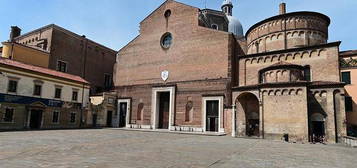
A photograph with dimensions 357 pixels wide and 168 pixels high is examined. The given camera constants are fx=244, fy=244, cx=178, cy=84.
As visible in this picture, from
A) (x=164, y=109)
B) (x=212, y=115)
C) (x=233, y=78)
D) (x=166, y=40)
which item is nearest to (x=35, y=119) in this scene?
(x=164, y=109)

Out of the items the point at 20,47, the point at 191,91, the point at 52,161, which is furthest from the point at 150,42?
the point at 52,161

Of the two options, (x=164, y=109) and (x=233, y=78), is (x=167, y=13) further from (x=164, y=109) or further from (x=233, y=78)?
(x=233, y=78)

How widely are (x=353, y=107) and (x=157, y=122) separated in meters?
22.1

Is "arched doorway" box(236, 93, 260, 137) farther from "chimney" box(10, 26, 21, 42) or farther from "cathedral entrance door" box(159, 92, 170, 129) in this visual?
"chimney" box(10, 26, 21, 42)

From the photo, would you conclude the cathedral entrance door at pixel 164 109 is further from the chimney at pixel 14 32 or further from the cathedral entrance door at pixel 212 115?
the chimney at pixel 14 32

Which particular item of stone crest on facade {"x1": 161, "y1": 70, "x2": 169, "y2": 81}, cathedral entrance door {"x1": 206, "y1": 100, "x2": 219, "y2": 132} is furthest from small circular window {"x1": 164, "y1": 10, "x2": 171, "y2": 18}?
cathedral entrance door {"x1": 206, "y1": 100, "x2": 219, "y2": 132}

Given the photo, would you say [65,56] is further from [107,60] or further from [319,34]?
[319,34]

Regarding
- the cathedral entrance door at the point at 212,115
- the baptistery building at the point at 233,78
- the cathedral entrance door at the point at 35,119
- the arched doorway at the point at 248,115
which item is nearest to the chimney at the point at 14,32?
the baptistery building at the point at 233,78

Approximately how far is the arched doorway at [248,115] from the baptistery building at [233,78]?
10 centimetres

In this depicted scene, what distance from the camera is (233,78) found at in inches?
1114

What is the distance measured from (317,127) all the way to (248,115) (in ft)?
20.7

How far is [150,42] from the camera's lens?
35.6m

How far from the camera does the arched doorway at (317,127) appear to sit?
20.5m

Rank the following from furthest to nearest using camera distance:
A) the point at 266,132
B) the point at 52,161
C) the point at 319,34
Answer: the point at 319,34
the point at 266,132
the point at 52,161
